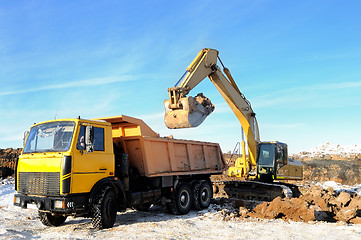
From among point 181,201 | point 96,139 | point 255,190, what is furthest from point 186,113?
point 255,190

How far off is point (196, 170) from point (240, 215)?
2424 mm

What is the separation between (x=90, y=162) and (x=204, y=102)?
4.84m

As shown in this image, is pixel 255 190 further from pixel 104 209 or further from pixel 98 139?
pixel 98 139

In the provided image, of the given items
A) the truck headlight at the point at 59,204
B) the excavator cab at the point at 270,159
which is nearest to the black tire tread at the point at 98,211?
the truck headlight at the point at 59,204

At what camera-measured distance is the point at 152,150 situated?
996 cm

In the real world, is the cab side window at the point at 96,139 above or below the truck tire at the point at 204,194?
above

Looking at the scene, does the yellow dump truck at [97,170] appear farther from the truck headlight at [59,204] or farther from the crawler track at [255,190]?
the crawler track at [255,190]

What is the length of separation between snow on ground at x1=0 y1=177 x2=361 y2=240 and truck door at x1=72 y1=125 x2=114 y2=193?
124cm

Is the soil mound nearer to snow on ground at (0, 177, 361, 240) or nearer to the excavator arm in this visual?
snow on ground at (0, 177, 361, 240)

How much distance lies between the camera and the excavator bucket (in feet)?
34.5

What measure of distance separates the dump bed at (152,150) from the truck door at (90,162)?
1057 mm

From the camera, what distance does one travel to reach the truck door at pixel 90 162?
777cm

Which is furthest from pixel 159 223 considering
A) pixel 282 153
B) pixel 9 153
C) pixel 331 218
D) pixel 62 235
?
pixel 9 153

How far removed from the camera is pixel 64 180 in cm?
753
